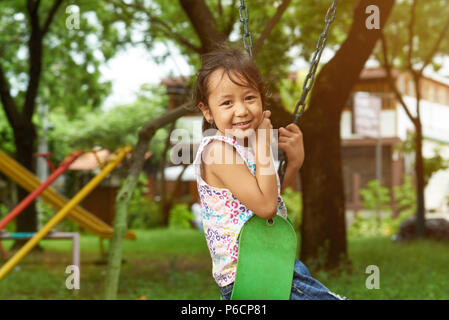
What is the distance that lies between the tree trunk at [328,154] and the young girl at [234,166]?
492 centimetres

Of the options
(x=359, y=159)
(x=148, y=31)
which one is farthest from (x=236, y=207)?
(x=359, y=159)

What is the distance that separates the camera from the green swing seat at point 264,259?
198 centimetres

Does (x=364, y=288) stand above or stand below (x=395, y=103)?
below

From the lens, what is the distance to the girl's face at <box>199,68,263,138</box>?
6.66ft

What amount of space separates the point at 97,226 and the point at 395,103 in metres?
16.6

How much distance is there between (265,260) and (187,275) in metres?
5.26

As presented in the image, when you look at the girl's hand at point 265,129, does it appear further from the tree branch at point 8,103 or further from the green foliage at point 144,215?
the green foliage at point 144,215

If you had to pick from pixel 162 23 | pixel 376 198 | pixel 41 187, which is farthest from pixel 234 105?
pixel 376 198

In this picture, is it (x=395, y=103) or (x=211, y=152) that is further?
(x=395, y=103)

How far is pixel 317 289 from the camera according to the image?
206 centimetres

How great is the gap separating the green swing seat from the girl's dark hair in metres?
0.41

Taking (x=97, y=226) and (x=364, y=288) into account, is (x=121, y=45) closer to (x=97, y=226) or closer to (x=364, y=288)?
(x=97, y=226)

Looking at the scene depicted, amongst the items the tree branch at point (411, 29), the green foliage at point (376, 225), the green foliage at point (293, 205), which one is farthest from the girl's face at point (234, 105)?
the green foliage at point (376, 225)

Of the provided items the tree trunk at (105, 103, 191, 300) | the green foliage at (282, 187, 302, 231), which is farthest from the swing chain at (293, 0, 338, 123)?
the green foliage at (282, 187, 302, 231)
